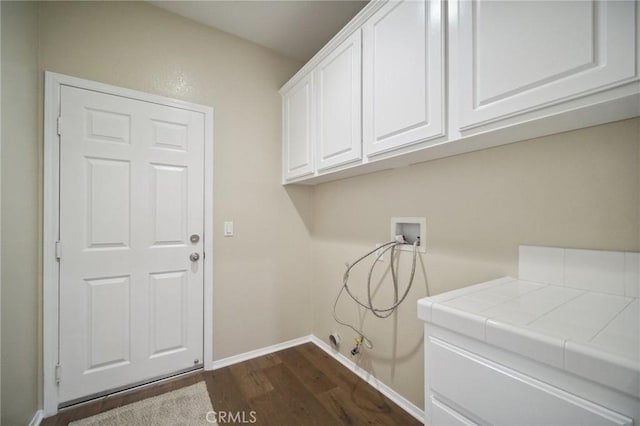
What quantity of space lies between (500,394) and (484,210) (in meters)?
0.83

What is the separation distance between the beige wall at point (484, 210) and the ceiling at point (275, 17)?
47.4 inches

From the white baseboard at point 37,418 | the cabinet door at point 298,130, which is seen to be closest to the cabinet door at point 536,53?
the cabinet door at point 298,130

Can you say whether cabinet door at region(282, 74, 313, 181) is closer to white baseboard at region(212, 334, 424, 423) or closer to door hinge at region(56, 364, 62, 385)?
white baseboard at region(212, 334, 424, 423)

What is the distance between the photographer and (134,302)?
5.87 feet

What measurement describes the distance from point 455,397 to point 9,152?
2.15 meters

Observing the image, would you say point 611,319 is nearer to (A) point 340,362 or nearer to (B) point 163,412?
(A) point 340,362

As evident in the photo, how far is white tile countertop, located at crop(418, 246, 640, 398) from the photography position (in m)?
0.57

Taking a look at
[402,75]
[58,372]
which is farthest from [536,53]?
[58,372]

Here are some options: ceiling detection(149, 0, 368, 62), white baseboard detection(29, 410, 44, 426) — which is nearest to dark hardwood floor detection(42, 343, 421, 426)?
white baseboard detection(29, 410, 44, 426)

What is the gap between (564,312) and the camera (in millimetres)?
796

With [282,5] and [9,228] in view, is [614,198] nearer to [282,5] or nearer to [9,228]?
[282,5]

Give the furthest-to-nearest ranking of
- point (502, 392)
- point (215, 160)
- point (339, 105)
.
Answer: point (215, 160) → point (339, 105) → point (502, 392)

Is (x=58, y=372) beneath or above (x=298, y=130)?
beneath

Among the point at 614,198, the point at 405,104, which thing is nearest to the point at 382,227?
the point at 405,104
